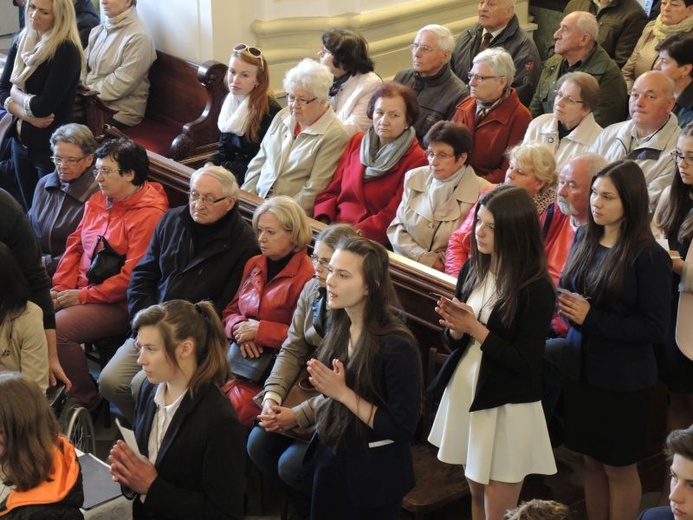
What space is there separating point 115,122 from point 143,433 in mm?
3712

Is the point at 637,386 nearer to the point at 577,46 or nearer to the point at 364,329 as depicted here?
the point at 364,329

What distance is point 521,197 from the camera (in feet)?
12.3

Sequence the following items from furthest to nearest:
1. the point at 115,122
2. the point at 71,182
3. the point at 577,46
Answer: the point at 115,122, the point at 577,46, the point at 71,182

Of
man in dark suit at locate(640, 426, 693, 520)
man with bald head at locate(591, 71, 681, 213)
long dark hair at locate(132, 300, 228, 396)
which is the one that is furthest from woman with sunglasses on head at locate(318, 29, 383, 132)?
man in dark suit at locate(640, 426, 693, 520)

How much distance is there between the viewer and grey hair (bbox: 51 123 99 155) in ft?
18.7

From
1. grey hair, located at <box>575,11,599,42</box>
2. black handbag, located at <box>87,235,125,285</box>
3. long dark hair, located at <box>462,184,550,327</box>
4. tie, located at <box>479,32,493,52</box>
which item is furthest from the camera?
tie, located at <box>479,32,493,52</box>

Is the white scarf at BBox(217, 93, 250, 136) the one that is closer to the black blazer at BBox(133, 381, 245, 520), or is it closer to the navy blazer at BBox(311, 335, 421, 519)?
the navy blazer at BBox(311, 335, 421, 519)

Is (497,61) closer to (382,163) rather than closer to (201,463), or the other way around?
(382,163)

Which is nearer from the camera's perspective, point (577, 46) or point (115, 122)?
point (577, 46)

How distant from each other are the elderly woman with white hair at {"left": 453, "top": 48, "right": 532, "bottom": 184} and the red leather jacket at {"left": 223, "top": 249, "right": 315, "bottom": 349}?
4.30 feet

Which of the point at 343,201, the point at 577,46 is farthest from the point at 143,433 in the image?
the point at 577,46

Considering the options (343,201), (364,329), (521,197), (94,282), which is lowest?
(94,282)

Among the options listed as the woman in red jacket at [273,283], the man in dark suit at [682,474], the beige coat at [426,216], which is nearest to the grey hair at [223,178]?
the woman in red jacket at [273,283]

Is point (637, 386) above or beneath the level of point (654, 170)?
beneath
